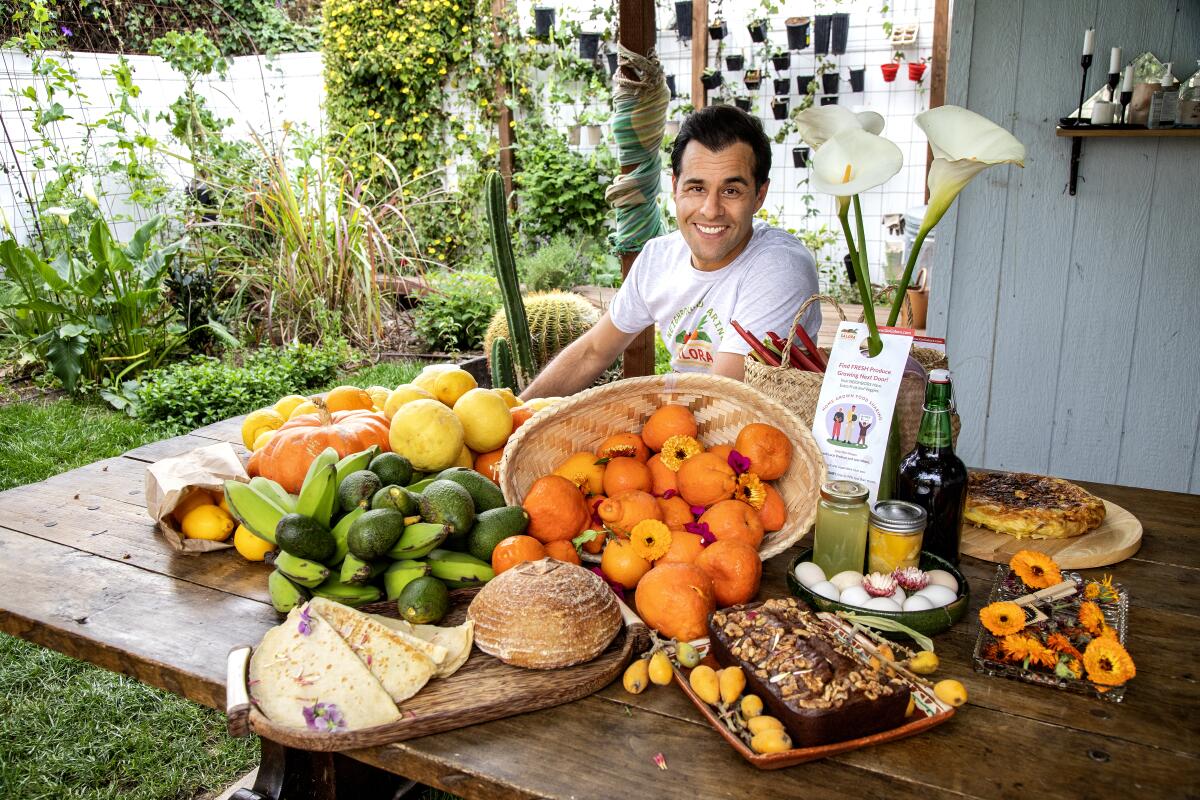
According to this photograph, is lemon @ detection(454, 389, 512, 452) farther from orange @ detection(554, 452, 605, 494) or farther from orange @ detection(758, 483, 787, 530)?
orange @ detection(758, 483, 787, 530)

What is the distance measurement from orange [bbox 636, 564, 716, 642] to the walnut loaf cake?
0.24 ft

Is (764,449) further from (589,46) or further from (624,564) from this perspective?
(589,46)

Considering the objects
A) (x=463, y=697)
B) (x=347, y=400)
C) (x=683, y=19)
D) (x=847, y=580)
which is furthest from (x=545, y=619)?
(x=683, y=19)

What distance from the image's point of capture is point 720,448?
1490mm

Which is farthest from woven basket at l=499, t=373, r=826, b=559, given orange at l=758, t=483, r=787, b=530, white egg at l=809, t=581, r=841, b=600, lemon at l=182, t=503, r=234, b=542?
lemon at l=182, t=503, r=234, b=542

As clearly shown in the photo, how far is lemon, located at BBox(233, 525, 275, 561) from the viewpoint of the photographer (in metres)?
1.58

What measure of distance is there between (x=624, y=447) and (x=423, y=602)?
1.52ft

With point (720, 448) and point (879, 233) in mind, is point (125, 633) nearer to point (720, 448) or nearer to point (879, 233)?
point (720, 448)

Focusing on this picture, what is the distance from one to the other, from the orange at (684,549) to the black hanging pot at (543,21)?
7144mm

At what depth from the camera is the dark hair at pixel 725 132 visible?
93.0 inches

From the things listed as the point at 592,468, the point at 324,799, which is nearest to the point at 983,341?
the point at 592,468

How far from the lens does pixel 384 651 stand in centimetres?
112

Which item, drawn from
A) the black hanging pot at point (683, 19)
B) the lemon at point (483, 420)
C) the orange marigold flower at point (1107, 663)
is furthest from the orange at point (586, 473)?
the black hanging pot at point (683, 19)

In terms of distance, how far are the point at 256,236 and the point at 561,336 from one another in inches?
113
